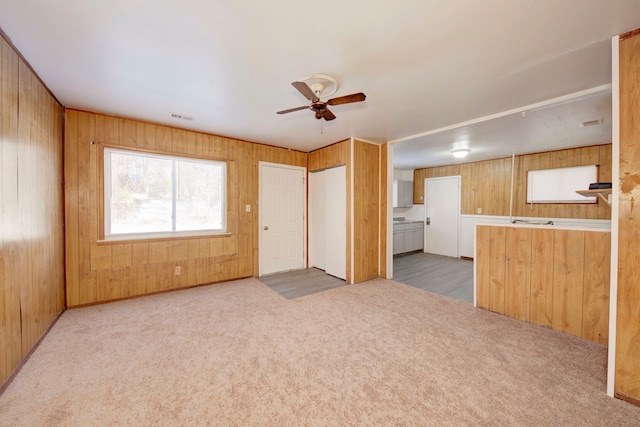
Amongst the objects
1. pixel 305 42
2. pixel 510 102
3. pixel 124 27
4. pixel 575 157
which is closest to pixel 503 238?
pixel 510 102

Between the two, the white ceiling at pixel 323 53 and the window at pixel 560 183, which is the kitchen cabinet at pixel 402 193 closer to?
the window at pixel 560 183

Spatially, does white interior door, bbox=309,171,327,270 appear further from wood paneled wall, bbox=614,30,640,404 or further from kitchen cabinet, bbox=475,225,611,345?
wood paneled wall, bbox=614,30,640,404

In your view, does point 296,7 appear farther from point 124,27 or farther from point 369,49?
point 124,27

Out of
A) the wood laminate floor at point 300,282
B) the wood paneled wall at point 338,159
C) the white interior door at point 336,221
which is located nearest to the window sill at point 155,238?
the wood laminate floor at point 300,282

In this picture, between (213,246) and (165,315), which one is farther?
(213,246)

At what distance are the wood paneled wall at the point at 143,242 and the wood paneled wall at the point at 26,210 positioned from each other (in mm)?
252

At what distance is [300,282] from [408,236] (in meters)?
3.74

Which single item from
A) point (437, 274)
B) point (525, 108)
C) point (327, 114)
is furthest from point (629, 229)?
point (437, 274)

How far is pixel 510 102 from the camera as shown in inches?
109

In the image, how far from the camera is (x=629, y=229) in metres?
1.64

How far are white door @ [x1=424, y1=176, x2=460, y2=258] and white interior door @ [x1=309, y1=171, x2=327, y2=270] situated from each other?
3.62m

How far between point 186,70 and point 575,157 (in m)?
6.68

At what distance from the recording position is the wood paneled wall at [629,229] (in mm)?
1618

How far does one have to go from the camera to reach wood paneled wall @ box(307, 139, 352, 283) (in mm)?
4191
